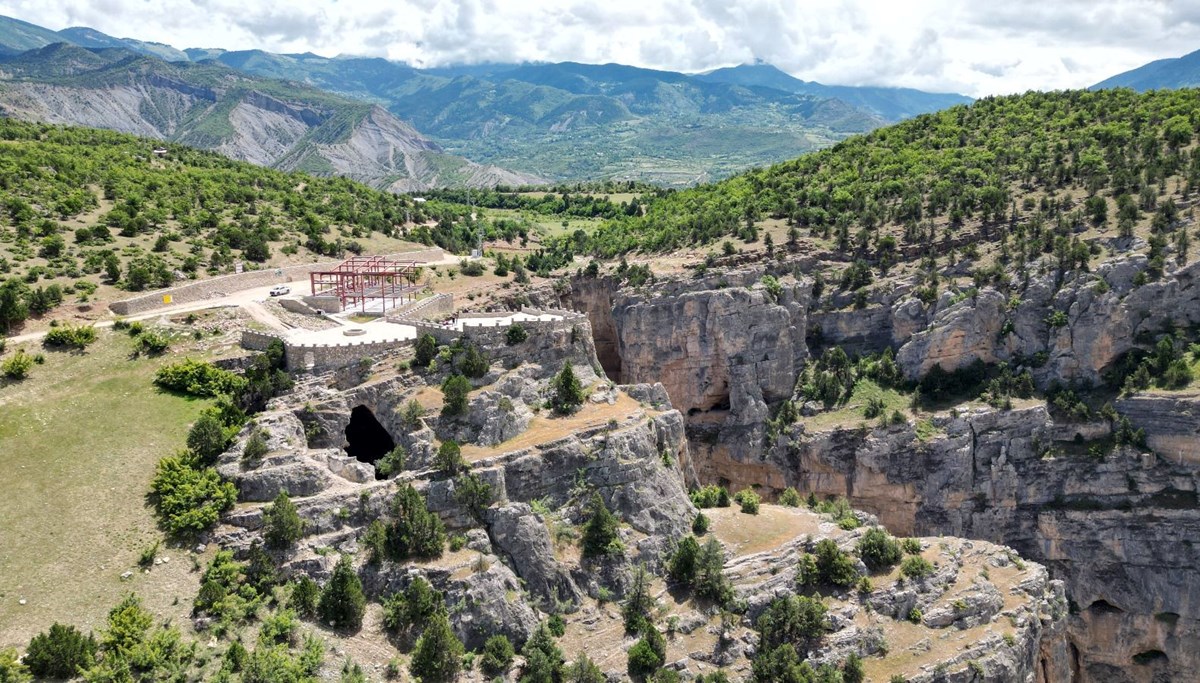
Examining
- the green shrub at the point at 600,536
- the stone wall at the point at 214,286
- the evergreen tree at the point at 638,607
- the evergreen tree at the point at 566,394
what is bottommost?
the evergreen tree at the point at 638,607

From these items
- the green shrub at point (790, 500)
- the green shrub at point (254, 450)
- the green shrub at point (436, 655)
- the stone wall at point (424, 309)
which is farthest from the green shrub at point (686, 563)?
the stone wall at point (424, 309)

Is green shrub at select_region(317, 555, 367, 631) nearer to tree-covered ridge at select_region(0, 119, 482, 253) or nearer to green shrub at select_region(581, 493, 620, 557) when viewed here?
green shrub at select_region(581, 493, 620, 557)

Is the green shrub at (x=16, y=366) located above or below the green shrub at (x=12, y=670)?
above

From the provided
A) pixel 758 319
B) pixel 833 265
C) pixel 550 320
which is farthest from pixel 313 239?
pixel 833 265

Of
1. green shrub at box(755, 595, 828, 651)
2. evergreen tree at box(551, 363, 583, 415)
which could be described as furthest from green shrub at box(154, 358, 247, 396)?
green shrub at box(755, 595, 828, 651)

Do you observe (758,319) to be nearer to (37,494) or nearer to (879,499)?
(879,499)

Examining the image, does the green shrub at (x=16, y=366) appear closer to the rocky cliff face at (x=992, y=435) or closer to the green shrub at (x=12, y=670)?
the green shrub at (x=12, y=670)
